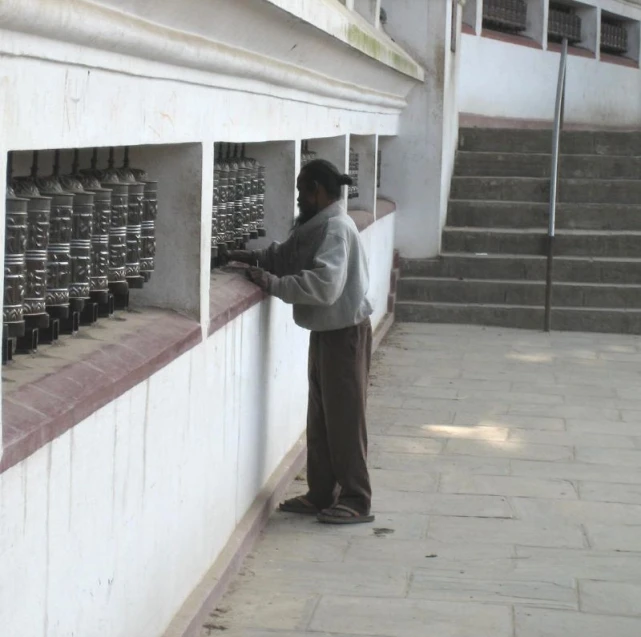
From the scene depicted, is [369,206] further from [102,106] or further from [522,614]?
[102,106]

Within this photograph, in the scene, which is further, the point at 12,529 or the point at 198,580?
the point at 198,580

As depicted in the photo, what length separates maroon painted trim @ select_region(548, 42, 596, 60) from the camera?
2057 cm

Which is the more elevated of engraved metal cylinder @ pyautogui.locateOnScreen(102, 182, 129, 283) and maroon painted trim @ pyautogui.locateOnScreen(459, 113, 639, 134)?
maroon painted trim @ pyautogui.locateOnScreen(459, 113, 639, 134)

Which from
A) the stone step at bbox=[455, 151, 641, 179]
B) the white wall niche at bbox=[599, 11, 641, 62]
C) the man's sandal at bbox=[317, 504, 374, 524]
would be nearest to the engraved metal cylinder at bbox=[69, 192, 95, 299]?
the man's sandal at bbox=[317, 504, 374, 524]

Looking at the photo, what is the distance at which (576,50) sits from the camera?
21188mm

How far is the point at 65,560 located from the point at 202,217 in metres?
1.93

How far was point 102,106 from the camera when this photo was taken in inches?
143

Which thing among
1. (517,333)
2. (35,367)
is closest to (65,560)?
(35,367)

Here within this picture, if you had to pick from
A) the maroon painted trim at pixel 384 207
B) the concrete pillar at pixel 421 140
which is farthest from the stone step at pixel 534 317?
the maroon painted trim at pixel 384 207

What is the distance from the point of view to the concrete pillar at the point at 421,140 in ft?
44.2

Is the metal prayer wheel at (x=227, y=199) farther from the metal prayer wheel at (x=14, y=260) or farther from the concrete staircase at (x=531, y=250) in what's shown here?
the concrete staircase at (x=531, y=250)

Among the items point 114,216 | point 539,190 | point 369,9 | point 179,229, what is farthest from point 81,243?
point 539,190

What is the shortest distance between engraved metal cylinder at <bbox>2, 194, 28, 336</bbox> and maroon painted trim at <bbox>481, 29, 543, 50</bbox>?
16269 millimetres

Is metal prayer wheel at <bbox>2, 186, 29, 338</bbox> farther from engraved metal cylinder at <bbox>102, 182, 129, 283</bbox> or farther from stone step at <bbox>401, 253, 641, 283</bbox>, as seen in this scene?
stone step at <bbox>401, 253, 641, 283</bbox>
